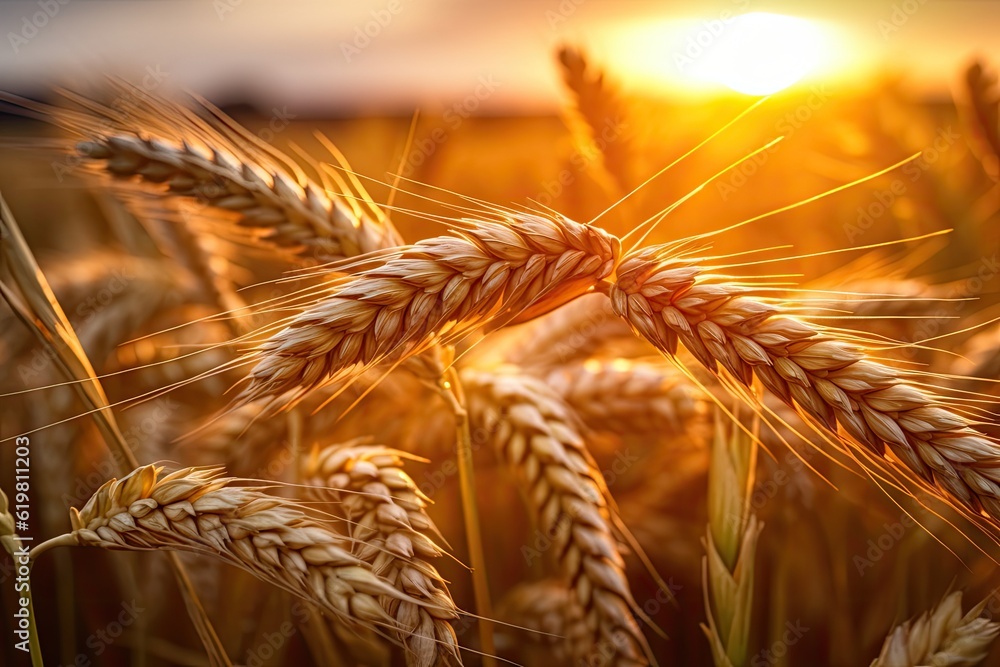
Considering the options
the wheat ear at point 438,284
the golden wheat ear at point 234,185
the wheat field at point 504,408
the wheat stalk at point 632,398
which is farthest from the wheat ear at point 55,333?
the wheat stalk at point 632,398

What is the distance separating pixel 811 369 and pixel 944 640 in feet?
1.55

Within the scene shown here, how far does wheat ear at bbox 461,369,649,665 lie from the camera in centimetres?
70

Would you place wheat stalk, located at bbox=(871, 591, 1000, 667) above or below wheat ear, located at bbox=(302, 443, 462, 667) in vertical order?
below

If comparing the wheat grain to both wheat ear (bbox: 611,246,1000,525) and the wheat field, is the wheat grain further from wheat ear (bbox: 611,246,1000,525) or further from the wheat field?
wheat ear (bbox: 611,246,1000,525)

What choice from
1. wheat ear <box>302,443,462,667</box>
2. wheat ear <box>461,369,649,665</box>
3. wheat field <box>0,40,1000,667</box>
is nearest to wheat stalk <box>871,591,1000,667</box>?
wheat field <box>0,40,1000,667</box>

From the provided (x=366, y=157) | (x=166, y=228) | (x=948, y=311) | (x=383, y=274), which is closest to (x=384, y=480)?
(x=383, y=274)

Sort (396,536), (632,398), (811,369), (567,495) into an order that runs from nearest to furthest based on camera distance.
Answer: (811,369), (396,536), (567,495), (632,398)

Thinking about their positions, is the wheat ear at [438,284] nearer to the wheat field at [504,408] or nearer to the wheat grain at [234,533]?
the wheat field at [504,408]

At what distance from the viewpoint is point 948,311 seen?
0.95m

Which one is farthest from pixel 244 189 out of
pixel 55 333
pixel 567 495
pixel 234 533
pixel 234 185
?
pixel 567 495

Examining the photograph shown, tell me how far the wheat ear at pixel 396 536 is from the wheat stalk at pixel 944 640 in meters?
0.50

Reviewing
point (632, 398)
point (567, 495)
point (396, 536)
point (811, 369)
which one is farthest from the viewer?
point (632, 398)

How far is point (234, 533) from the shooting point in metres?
0.61

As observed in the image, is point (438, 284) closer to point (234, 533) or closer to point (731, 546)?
point (234, 533)
